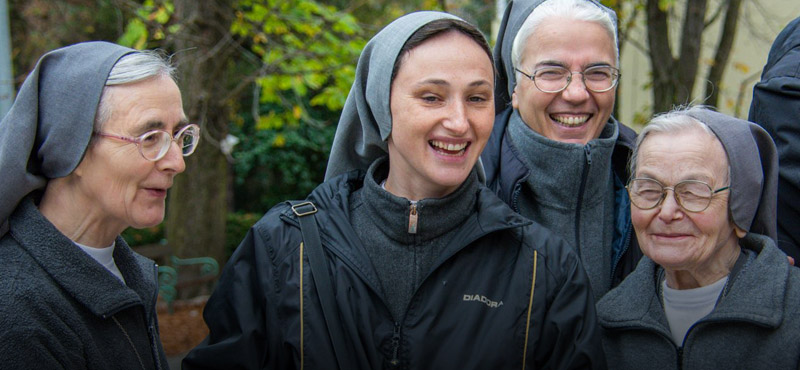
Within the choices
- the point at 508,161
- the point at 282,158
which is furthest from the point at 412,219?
the point at 282,158

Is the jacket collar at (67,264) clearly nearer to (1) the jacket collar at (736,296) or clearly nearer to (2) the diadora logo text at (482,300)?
(2) the diadora logo text at (482,300)

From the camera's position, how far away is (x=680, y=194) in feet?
7.81

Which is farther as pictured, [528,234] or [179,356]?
[179,356]

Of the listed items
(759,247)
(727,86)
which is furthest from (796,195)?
(727,86)

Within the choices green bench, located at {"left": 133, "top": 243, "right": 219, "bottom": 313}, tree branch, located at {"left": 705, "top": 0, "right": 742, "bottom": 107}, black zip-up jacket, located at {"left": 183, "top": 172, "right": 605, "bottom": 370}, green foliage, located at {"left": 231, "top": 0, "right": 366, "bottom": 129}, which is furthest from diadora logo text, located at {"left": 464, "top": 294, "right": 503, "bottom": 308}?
green bench, located at {"left": 133, "top": 243, "right": 219, "bottom": 313}

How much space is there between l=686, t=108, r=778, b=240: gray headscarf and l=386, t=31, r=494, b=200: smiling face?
777mm

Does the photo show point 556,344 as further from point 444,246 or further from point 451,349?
point 444,246

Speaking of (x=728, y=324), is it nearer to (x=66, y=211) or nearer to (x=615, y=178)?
(x=615, y=178)

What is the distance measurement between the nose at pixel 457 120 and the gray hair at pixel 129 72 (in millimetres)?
930

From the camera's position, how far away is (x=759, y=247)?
2.43 metres

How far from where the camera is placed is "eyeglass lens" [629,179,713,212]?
2350 mm

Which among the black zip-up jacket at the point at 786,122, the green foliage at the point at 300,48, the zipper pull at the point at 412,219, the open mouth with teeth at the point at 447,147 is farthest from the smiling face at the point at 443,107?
the green foliage at the point at 300,48

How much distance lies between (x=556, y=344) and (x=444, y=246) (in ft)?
1.54

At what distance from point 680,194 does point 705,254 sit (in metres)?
0.22
